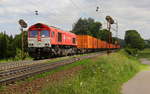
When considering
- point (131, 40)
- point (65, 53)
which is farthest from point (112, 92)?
point (131, 40)

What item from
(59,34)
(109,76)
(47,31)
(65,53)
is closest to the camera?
(109,76)

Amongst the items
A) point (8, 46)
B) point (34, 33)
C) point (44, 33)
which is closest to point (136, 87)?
point (44, 33)

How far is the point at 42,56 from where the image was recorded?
30.2m

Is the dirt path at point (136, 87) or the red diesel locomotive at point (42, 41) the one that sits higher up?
the red diesel locomotive at point (42, 41)

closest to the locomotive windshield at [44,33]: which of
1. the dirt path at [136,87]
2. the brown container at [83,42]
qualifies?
the dirt path at [136,87]

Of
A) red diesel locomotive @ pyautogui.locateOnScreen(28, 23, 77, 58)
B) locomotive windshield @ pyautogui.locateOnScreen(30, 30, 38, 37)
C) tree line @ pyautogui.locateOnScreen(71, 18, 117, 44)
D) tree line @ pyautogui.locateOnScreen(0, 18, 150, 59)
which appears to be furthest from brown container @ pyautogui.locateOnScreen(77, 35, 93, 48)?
tree line @ pyautogui.locateOnScreen(71, 18, 117, 44)

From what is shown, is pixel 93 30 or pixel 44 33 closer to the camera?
pixel 44 33

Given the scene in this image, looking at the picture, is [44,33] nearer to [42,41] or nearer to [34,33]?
[42,41]

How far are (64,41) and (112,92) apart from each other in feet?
70.5

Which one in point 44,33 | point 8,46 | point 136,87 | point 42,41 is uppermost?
point 44,33

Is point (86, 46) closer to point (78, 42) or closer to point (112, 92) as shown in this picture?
point (78, 42)

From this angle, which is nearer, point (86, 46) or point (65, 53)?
point (65, 53)

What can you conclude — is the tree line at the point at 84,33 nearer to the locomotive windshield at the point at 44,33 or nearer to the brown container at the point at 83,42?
the brown container at the point at 83,42

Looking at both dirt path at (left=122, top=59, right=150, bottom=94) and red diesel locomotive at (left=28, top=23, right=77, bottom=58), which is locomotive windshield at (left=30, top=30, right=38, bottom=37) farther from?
dirt path at (left=122, top=59, right=150, bottom=94)
